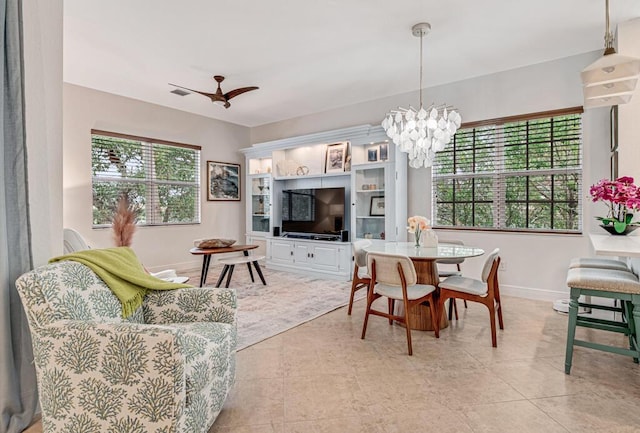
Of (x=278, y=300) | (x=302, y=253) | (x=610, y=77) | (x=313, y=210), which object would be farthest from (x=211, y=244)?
(x=610, y=77)

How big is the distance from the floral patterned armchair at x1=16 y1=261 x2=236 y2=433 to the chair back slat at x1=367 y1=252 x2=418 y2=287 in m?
1.54

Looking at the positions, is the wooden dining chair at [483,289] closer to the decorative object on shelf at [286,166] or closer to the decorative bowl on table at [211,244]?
the decorative bowl on table at [211,244]

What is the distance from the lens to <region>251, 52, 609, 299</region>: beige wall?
3662 millimetres

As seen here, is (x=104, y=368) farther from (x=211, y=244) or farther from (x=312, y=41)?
(x=312, y=41)

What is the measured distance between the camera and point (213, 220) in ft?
20.8

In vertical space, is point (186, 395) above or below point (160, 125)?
below

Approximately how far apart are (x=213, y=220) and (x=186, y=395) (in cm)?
518

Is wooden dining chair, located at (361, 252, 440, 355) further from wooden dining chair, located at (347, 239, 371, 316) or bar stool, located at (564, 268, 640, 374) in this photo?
bar stool, located at (564, 268, 640, 374)

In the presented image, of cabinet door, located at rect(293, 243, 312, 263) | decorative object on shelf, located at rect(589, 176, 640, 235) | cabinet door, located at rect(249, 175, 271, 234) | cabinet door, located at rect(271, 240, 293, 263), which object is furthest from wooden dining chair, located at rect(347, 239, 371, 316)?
cabinet door, located at rect(249, 175, 271, 234)

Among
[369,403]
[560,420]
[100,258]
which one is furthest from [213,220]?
[560,420]

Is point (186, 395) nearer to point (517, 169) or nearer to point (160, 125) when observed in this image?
point (517, 169)

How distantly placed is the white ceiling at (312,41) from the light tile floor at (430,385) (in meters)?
2.78

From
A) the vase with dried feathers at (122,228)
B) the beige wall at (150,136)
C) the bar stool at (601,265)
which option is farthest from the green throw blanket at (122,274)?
the beige wall at (150,136)

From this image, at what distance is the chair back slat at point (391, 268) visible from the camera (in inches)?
102
